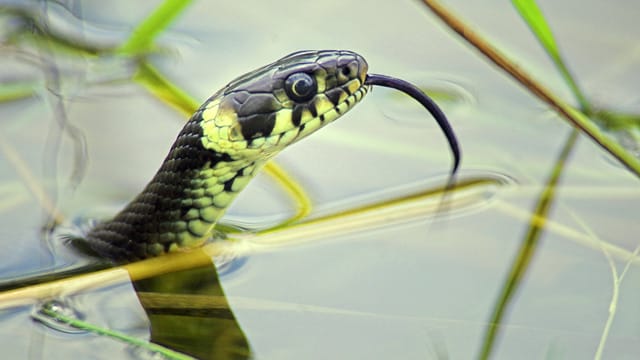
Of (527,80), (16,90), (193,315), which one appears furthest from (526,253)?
(16,90)

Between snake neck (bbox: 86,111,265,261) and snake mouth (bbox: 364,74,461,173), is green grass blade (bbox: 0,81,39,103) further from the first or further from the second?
snake mouth (bbox: 364,74,461,173)

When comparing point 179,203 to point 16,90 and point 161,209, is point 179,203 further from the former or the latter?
point 16,90

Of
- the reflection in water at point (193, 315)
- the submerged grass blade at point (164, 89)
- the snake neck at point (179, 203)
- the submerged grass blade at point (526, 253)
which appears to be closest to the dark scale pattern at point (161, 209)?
the snake neck at point (179, 203)

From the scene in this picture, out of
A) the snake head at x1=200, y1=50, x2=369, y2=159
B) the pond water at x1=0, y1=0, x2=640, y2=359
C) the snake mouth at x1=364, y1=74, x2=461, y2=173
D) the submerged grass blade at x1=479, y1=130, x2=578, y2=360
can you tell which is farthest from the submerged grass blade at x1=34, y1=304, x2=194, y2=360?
the snake mouth at x1=364, y1=74, x2=461, y2=173

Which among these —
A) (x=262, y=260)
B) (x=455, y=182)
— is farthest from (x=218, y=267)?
(x=455, y=182)

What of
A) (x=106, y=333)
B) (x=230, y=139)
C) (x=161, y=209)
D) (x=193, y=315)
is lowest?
(x=106, y=333)

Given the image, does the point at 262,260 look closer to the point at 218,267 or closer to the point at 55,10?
the point at 218,267
